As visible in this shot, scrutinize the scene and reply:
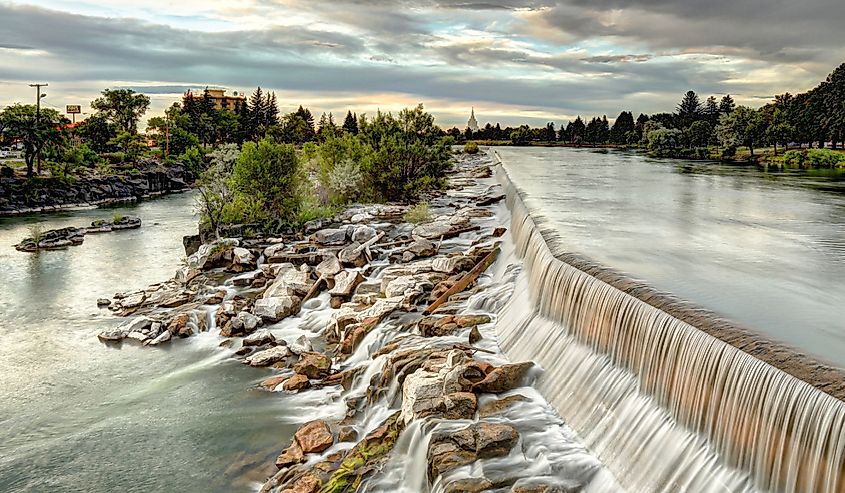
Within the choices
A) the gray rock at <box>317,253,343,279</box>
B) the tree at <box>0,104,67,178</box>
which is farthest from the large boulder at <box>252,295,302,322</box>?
the tree at <box>0,104,67,178</box>

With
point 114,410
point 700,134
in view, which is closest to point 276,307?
point 114,410

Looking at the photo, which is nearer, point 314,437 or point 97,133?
point 314,437

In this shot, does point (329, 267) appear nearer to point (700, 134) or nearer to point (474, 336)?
point (474, 336)

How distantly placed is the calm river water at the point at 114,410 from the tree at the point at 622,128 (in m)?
121

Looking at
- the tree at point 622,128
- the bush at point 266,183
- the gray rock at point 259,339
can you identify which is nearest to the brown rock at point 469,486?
the gray rock at point 259,339

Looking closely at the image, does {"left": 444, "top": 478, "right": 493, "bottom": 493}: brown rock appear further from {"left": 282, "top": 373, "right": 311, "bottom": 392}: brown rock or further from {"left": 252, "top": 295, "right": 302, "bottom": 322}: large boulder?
{"left": 252, "top": 295, "right": 302, "bottom": 322}: large boulder

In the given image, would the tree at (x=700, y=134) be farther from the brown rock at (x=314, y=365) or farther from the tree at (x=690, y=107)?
the brown rock at (x=314, y=365)

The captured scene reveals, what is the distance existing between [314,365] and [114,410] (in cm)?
396

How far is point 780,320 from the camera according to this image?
30.2 feet

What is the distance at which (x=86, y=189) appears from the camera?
54.4 m

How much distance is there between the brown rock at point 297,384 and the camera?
42.1 feet

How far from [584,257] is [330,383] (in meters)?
5.60

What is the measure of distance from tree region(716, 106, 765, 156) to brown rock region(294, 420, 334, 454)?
75283 mm

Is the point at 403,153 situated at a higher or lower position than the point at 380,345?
higher
